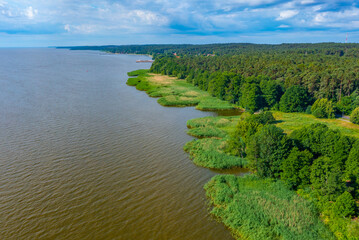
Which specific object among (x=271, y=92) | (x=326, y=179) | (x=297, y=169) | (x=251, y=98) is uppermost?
(x=271, y=92)

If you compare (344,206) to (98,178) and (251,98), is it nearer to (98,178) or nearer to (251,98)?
(98,178)

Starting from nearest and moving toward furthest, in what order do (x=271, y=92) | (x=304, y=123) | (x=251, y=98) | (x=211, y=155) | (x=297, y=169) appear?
(x=297, y=169), (x=211, y=155), (x=304, y=123), (x=251, y=98), (x=271, y=92)

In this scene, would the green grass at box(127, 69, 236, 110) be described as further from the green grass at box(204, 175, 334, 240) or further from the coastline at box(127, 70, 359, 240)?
the green grass at box(204, 175, 334, 240)

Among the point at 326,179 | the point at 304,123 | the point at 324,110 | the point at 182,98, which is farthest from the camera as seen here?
the point at 182,98

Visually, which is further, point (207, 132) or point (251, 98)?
point (251, 98)

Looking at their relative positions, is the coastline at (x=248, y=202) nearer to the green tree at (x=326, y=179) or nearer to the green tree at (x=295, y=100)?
the green tree at (x=326, y=179)

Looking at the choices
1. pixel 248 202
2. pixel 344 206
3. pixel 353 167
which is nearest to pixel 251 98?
pixel 353 167

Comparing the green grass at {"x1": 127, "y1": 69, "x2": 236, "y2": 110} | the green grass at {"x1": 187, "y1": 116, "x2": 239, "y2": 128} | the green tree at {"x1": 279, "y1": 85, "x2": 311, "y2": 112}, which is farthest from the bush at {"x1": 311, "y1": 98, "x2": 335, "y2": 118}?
the green grass at {"x1": 187, "y1": 116, "x2": 239, "y2": 128}

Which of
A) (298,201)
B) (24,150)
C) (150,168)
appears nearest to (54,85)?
(24,150)
